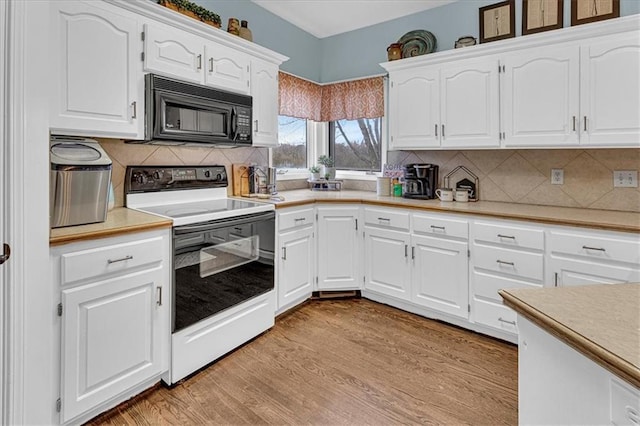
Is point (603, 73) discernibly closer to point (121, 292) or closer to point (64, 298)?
point (121, 292)

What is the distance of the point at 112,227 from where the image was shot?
174cm

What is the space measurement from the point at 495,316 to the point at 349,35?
3.11 m

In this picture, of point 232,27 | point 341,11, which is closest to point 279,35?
point 341,11

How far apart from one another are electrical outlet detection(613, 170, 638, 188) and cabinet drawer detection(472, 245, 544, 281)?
86 centimetres

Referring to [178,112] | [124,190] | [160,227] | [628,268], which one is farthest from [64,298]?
[628,268]

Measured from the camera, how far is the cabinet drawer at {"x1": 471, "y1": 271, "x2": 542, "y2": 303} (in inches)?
99.0

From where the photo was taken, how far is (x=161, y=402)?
1902 mm

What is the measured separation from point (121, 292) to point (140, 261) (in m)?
0.17

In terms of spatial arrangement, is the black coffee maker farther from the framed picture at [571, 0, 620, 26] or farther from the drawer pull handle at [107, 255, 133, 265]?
the drawer pull handle at [107, 255, 133, 265]

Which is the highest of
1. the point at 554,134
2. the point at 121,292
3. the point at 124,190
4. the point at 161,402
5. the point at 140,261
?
the point at 554,134

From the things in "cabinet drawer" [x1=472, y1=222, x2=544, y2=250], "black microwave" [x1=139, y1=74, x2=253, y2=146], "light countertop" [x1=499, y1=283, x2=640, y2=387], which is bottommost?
"light countertop" [x1=499, y1=283, x2=640, y2=387]

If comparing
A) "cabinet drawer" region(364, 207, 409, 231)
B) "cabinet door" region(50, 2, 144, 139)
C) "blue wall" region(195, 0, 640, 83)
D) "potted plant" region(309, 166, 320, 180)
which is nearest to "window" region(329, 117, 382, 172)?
"potted plant" region(309, 166, 320, 180)

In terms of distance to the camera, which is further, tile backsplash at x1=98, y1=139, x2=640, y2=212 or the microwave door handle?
the microwave door handle

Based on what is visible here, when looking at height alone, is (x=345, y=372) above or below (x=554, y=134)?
below
